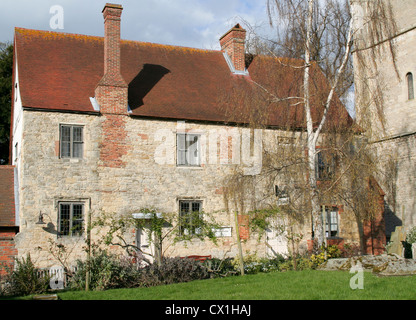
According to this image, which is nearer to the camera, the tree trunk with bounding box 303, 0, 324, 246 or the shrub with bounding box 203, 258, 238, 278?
the shrub with bounding box 203, 258, 238, 278

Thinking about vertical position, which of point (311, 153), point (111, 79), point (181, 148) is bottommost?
point (311, 153)

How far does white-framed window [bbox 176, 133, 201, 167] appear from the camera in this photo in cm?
1931

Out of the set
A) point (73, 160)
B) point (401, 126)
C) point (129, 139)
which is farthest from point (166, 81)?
point (401, 126)

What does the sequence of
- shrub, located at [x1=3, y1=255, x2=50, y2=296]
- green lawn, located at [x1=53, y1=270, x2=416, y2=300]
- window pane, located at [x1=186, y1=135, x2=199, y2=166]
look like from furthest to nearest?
window pane, located at [x1=186, y1=135, x2=199, y2=166]
shrub, located at [x1=3, y1=255, x2=50, y2=296]
green lawn, located at [x1=53, y1=270, x2=416, y2=300]

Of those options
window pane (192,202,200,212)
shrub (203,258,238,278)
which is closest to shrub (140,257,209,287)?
shrub (203,258,238,278)

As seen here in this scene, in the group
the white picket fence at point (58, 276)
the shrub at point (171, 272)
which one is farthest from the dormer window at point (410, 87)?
the white picket fence at point (58, 276)

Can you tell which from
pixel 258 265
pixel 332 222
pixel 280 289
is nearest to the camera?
pixel 280 289

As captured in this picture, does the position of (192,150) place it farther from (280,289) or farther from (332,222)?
(280,289)

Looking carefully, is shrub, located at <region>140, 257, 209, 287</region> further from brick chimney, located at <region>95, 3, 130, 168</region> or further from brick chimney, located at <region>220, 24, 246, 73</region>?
brick chimney, located at <region>220, 24, 246, 73</region>

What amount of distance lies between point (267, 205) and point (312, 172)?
314cm

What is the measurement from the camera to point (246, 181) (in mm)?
16750

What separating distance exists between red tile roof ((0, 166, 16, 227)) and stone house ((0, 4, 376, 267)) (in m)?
0.21

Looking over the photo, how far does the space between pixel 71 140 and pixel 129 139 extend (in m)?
2.06

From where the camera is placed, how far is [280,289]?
1107 centimetres
